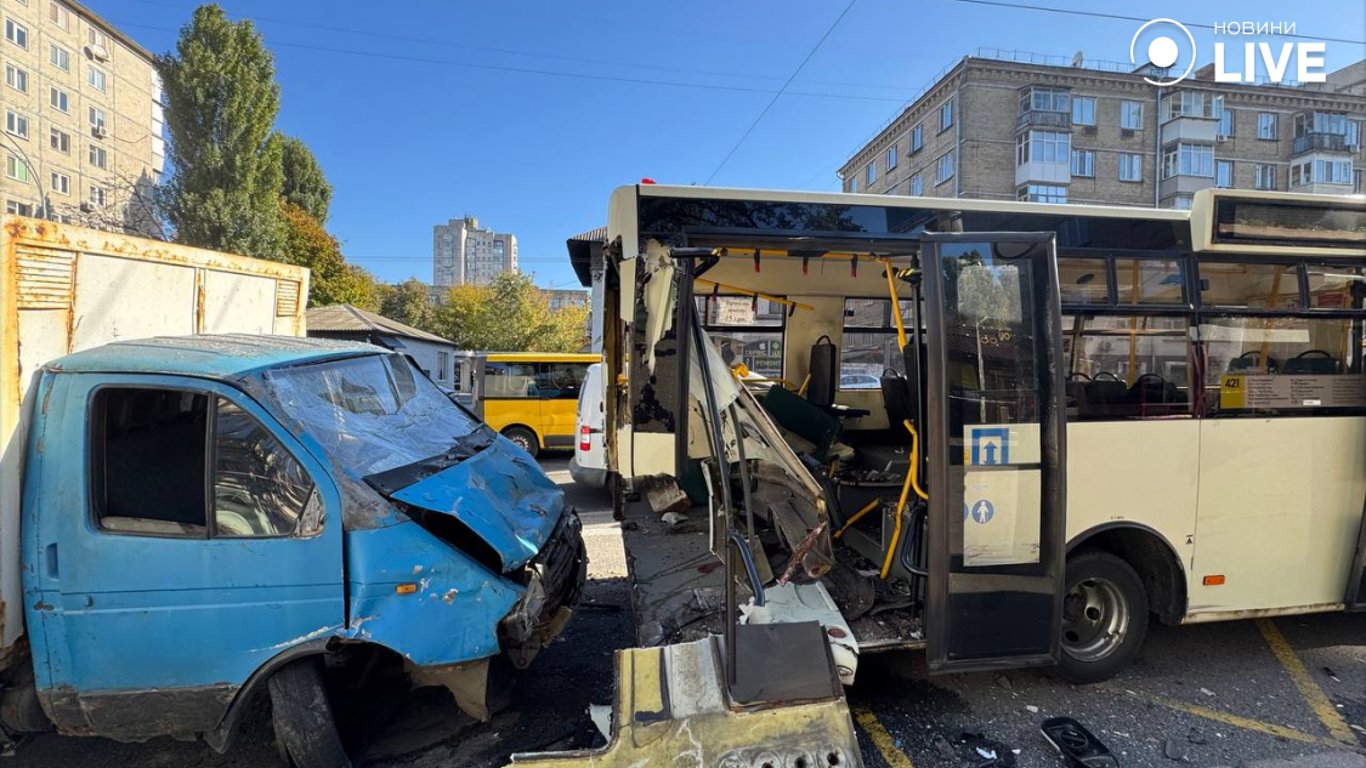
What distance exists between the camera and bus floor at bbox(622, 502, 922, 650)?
3.36m

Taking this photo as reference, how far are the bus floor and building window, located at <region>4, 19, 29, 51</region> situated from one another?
59210mm

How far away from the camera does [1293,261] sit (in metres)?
3.88

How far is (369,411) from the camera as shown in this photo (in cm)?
350

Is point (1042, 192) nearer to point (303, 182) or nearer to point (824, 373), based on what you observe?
point (824, 373)

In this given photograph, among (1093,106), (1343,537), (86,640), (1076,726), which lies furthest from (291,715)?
(1093,106)

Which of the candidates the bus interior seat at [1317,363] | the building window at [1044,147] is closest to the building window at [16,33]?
the bus interior seat at [1317,363]

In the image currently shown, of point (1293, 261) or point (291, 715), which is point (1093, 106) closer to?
point (1293, 261)

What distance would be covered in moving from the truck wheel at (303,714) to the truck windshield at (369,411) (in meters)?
0.93

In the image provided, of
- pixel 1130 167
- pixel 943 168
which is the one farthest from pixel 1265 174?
pixel 943 168

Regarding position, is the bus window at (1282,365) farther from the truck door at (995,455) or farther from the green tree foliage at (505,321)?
the green tree foliage at (505,321)

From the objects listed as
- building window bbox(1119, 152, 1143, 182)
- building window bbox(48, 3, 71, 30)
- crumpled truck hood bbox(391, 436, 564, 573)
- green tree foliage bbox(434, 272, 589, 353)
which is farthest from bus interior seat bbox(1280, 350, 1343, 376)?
building window bbox(48, 3, 71, 30)

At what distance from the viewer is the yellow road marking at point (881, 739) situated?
10.2 feet

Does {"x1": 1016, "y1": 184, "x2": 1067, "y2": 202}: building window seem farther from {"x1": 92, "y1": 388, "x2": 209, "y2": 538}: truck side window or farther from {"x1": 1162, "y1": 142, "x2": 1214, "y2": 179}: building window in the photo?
{"x1": 92, "y1": 388, "x2": 209, "y2": 538}: truck side window

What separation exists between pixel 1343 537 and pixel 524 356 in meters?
12.1
